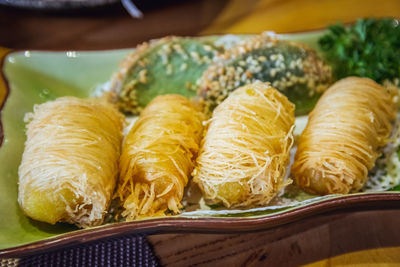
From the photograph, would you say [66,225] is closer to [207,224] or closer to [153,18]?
[207,224]

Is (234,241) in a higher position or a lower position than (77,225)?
lower

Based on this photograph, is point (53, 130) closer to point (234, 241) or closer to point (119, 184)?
point (119, 184)

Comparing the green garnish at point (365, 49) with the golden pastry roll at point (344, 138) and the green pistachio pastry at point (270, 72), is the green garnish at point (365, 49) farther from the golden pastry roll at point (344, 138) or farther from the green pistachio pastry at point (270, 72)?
the golden pastry roll at point (344, 138)

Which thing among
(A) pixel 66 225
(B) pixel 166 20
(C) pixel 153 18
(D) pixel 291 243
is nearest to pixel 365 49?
(D) pixel 291 243

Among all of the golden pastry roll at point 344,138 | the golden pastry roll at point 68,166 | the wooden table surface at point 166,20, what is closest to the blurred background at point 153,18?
the wooden table surface at point 166,20

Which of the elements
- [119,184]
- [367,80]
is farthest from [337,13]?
[119,184]

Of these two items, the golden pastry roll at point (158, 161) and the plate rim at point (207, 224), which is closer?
the plate rim at point (207, 224)
